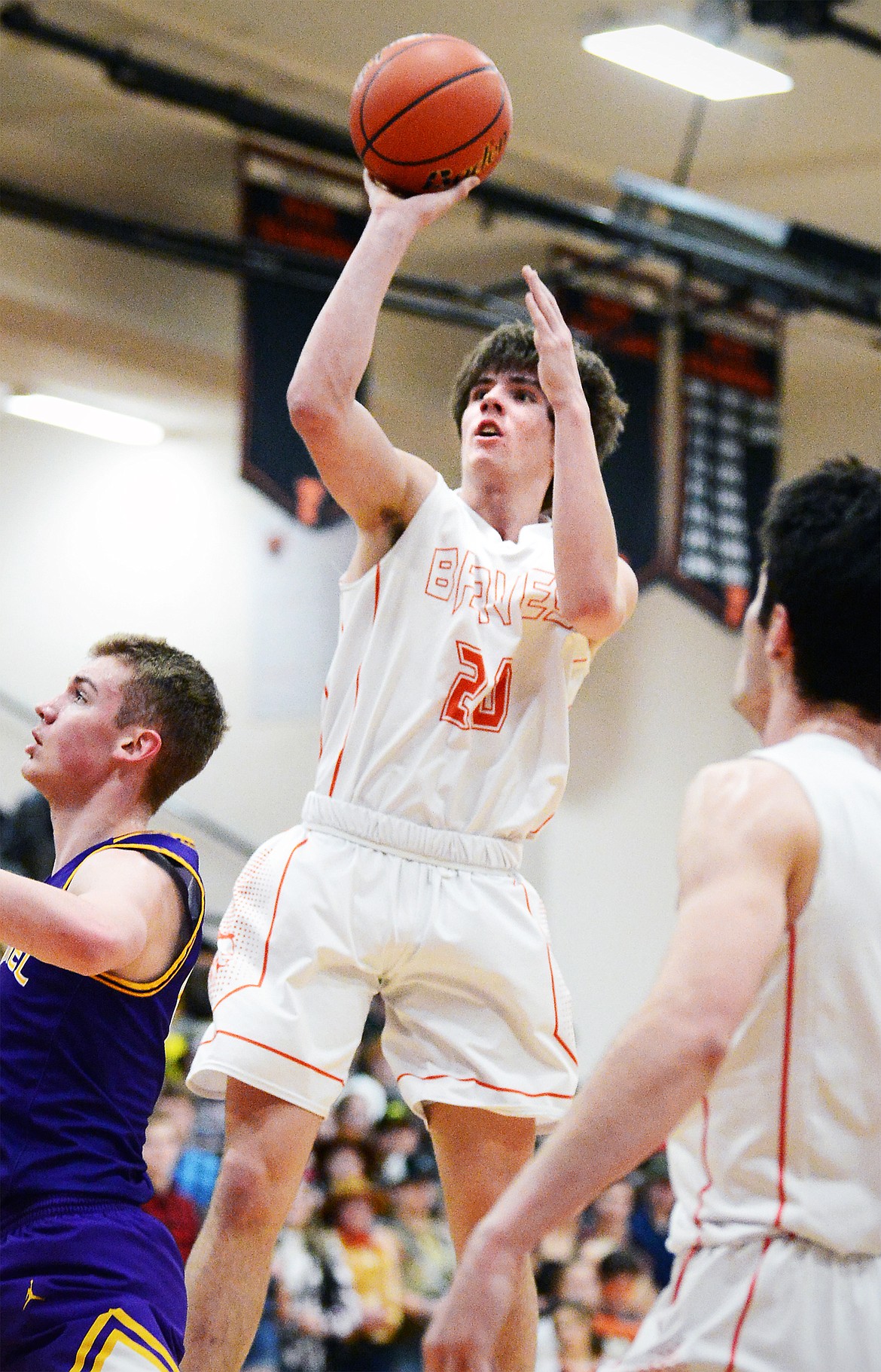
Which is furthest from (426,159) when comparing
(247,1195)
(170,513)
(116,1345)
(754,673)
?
(170,513)

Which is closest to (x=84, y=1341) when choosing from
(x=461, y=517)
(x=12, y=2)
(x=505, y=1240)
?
(x=505, y=1240)

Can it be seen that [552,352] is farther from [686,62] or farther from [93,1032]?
[686,62]

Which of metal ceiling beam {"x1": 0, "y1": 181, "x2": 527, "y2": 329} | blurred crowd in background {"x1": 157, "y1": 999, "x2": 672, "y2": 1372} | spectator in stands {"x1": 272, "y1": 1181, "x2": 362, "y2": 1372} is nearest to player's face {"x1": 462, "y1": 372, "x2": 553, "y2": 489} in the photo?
blurred crowd in background {"x1": 157, "y1": 999, "x2": 672, "y2": 1372}

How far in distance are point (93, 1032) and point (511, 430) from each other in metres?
1.57

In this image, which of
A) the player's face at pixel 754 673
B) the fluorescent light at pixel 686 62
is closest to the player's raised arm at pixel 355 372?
the player's face at pixel 754 673

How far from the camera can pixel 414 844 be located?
10.8 feet

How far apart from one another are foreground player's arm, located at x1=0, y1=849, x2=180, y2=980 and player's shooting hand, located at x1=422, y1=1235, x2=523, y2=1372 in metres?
1.00

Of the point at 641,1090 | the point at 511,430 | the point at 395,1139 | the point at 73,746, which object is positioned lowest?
the point at 395,1139

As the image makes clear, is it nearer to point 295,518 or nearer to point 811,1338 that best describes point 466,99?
point 811,1338

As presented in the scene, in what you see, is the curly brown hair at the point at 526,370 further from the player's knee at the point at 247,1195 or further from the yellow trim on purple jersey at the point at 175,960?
the player's knee at the point at 247,1195

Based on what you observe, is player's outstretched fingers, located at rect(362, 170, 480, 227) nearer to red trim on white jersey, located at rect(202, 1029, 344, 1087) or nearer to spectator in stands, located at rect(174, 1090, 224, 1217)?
red trim on white jersey, located at rect(202, 1029, 344, 1087)

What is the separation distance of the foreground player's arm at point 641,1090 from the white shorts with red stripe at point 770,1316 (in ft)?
0.96

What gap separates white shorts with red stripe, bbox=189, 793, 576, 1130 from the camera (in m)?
3.14

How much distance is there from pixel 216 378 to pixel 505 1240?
8271mm
